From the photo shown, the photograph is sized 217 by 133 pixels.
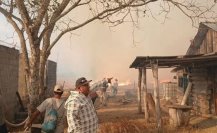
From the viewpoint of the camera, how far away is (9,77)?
49.2 feet

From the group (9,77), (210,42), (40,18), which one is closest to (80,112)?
(40,18)

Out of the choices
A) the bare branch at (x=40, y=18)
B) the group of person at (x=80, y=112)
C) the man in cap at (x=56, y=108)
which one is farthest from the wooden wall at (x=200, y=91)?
the group of person at (x=80, y=112)

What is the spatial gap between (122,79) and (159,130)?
6022 cm

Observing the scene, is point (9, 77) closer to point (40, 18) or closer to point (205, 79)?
point (40, 18)

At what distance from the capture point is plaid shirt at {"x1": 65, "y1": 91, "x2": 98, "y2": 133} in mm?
5320

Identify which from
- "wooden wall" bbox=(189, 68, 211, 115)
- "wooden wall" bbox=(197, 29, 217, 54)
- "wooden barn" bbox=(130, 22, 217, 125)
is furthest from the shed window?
"wooden wall" bbox=(189, 68, 211, 115)

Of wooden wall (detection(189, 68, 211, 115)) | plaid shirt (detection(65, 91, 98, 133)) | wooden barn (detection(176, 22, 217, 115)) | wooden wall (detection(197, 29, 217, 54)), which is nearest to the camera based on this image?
plaid shirt (detection(65, 91, 98, 133))

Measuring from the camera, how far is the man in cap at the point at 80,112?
5328 millimetres

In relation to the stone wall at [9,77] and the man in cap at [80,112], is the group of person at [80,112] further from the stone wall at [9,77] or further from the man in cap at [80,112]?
the stone wall at [9,77]

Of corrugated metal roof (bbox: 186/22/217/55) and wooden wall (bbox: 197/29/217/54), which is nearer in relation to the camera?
wooden wall (bbox: 197/29/217/54)

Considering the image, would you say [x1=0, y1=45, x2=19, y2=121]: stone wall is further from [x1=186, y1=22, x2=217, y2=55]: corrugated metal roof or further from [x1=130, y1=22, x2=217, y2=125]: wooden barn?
[x1=186, y1=22, x2=217, y2=55]: corrugated metal roof

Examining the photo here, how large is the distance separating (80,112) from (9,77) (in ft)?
33.9

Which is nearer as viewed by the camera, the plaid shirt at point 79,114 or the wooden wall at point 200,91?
the plaid shirt at point 79,114

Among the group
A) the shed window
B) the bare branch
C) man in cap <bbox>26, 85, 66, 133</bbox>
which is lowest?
man in cap <bbox>26, 85, 66, 133</bbox>
